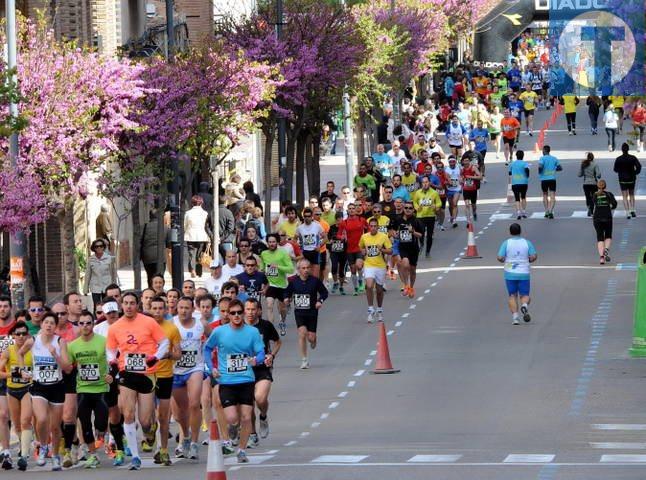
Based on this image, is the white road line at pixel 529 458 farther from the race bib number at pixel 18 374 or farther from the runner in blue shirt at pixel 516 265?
the runner in blue shirt at pixel 516 265

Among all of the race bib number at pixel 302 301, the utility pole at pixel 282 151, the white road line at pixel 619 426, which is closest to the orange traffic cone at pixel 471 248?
the utility pole at pixel 282 151

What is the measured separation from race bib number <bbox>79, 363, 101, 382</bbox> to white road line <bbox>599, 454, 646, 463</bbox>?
5005mm

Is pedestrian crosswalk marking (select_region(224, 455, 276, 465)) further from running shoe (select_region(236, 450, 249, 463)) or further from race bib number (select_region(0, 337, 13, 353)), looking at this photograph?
race bib number (select_region(0, 337, 13, 353))

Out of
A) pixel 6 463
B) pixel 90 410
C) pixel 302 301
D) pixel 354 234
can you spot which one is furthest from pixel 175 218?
pixel 6 463

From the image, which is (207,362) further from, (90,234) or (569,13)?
(569,13)

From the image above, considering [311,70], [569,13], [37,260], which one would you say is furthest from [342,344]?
[569,13]

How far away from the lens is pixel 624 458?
18.5 m

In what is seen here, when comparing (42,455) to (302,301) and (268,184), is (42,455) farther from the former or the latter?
(268,184)

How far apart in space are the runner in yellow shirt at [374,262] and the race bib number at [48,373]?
12016 mm

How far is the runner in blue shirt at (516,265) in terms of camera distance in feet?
98.4

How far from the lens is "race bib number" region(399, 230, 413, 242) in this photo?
34250mm

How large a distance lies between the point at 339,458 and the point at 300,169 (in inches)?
1159

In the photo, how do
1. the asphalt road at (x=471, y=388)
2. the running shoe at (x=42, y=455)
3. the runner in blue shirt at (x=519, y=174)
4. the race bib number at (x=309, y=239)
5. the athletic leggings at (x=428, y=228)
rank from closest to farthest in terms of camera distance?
the asphalt road at (x=471, y=388), the running shoe at (x=42, y=455), the race bib number at (x=309, y=239), the athletic leggings at (x=428, y=228), the runner in blue shirt at (x=519, y=174)

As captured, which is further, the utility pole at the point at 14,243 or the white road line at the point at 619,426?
the utility pole at the point at 14,243
